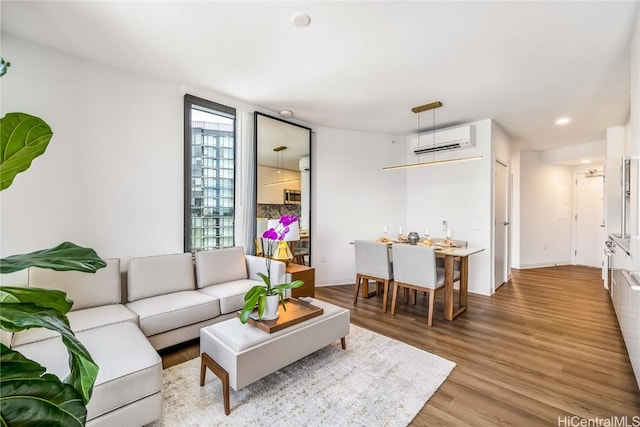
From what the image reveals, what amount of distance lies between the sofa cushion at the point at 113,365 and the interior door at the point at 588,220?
27.3ft

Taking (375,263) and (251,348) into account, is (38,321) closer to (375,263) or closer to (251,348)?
(251,348)

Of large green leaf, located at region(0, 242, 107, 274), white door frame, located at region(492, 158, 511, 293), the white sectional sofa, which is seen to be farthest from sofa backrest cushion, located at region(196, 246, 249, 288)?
white door frame, located at region(492, 158, 511, 293)

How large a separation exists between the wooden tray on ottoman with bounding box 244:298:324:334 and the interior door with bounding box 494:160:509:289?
3.49 m

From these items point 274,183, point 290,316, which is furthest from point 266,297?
point 274,183

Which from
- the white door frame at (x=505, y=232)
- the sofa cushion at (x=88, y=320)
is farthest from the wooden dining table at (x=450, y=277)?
the sofa cushion at (x=88, y=320)

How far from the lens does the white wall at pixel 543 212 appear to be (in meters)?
6.05

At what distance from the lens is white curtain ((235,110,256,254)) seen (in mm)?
3604

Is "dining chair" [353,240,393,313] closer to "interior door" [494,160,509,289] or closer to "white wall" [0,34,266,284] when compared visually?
"interior door" [494,160,509,289]

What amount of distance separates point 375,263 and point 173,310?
230 centimetres

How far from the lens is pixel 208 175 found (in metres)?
3.41

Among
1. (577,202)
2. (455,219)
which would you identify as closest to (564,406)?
(455,219)

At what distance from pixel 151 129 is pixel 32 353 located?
221cm

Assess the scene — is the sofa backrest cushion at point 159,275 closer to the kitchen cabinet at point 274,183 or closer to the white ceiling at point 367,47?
the kitchen cabinet at point 274,183

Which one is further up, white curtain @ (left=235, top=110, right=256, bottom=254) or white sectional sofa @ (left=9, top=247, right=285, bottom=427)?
white curtain @ (left=235, top=110, right=256, bottom=254)
